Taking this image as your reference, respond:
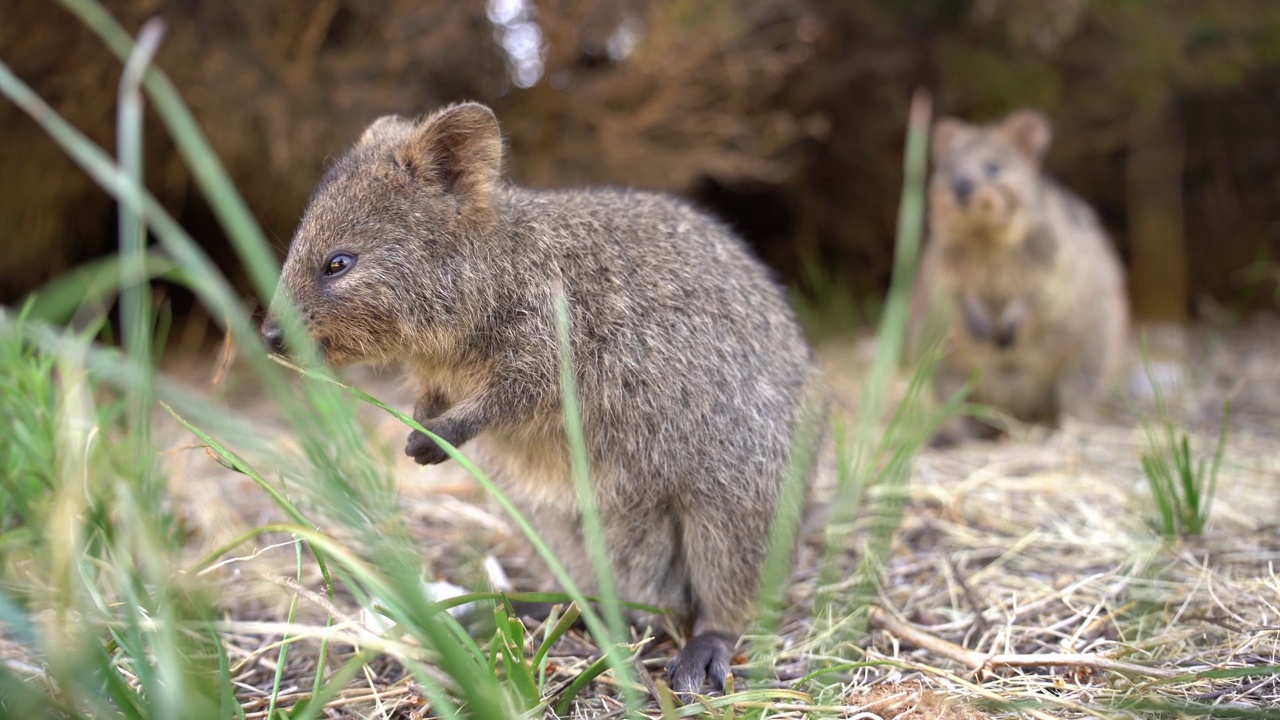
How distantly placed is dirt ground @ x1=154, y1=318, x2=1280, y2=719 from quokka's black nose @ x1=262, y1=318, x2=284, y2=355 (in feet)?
1.28

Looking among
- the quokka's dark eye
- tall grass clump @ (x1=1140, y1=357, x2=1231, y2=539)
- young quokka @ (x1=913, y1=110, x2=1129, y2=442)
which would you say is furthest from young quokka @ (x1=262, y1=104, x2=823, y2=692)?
young quokka @ (x1=913, y1=110, x2=1129, y2=442)

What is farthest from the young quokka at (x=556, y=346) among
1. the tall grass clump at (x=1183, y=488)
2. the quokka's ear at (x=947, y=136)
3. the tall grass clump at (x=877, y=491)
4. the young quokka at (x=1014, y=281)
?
the quokka's ear at (x=947, y=136)

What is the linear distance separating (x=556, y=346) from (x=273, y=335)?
32.7 inches

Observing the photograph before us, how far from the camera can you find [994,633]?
10.2 ft

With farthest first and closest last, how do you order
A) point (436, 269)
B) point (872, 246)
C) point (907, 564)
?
point (872, 246) < point (907, 564) < point (436, 269)

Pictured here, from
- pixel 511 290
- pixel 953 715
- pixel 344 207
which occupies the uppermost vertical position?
pixel 344 207

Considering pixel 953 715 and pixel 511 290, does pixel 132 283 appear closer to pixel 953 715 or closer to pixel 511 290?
pixel 511 290

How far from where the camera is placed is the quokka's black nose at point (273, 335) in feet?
9.37

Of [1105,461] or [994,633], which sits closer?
[994,633]

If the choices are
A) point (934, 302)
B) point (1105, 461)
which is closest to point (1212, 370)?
point (934, 302)

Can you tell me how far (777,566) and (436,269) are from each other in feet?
4.47

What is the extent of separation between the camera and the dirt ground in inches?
102

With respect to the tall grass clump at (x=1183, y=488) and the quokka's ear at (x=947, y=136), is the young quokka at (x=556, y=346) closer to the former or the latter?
the tall grass clump at (x=1183, y=488)

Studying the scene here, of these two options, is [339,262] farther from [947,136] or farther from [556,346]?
[947,136]
